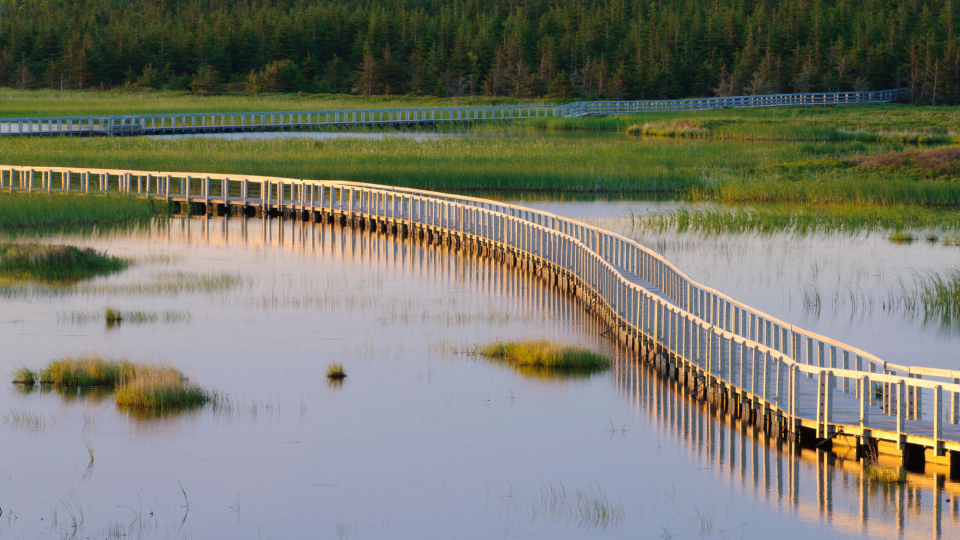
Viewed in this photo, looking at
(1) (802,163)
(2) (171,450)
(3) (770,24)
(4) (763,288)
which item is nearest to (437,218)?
(4) (763,288)

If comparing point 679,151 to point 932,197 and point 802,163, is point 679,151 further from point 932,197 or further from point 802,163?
point 932,197

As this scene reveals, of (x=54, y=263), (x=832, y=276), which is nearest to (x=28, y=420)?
(x=54, y=263)

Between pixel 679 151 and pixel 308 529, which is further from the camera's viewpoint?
pixel 679 151

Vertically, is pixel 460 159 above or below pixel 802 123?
below

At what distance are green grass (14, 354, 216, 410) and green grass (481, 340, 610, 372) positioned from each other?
5712 mm

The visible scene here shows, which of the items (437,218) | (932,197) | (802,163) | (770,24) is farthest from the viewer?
(770,24)

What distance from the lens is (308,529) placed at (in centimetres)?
1578

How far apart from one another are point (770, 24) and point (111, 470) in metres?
134

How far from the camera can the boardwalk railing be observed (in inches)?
3433

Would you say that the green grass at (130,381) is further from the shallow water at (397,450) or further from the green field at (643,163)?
the green field at (643,163)

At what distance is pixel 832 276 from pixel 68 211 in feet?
82.7

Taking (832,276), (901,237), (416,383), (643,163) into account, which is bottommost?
(416,383)

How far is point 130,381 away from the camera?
22141 mm

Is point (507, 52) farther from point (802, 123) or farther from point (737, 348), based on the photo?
point (737, 348)
